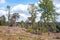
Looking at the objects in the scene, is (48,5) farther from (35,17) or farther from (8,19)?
(8,19)

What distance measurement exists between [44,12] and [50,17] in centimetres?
197

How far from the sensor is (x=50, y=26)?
2174 inches

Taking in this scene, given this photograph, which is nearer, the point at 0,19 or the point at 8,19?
the point at 8,19

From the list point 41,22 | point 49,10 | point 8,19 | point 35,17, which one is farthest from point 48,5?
point 8,19

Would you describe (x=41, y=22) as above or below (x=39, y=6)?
below

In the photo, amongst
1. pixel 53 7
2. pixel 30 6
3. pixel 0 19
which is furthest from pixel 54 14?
pixel 0 19

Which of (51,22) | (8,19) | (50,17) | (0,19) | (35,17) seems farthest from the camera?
(0,19)

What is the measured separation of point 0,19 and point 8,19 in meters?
7.17

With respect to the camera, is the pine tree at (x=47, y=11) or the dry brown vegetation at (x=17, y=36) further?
the pine tree at (x=47, y=11)

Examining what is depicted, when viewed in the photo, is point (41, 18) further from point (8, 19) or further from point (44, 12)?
point (8, 19)

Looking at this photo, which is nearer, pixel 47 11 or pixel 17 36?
pixel 17 36

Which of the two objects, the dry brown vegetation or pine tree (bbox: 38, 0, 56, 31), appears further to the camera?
pine tree (bbox: 38, 0, 56, 31)

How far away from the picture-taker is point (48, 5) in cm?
4959

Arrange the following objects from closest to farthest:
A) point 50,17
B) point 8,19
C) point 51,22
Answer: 1. point 50,17
2. point 51,22
3. point 8,19
